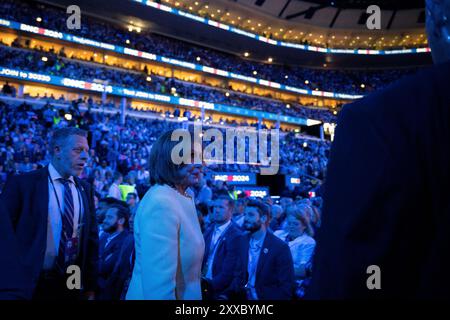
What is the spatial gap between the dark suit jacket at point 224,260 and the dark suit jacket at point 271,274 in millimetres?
68

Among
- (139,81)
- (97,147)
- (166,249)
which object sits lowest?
(166,249)

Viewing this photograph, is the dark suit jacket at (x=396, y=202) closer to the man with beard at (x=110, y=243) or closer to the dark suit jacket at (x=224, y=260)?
the dark suit jacket at (x=224, y=260)

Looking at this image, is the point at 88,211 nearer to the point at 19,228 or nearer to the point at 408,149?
the point at 19,228

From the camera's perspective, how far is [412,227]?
0.61 meters

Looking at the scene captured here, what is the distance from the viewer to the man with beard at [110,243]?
345cm

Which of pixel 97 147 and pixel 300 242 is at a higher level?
pixel 97 147

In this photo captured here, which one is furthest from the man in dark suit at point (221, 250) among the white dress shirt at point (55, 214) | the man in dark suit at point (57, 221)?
the white dress shirt at point (55, 214)

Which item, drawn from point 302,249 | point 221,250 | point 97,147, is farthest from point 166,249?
point 97,147

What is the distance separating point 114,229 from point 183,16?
3115 centimetres

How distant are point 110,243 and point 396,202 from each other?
12.1 ft

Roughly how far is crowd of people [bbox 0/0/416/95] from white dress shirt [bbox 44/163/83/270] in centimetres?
2250

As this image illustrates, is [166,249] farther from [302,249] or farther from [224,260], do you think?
[302,249]

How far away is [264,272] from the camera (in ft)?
11.5

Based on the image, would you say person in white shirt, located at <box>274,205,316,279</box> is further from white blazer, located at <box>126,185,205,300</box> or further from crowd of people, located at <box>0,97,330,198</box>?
crowd of people, located at <box>0,97,330,198</box>
